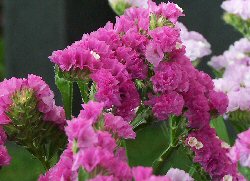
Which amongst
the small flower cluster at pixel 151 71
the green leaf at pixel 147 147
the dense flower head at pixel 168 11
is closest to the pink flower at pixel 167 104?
the small flower cluster at pixel 151 71

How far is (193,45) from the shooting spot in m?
1.33

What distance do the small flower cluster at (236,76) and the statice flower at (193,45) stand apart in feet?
0.13

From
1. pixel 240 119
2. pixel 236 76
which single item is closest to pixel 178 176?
pixel 240 119

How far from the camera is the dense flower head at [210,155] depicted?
92 centimetres

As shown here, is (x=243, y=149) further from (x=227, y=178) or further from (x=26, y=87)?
(x=26, y=87)

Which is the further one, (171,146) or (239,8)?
(239,8)

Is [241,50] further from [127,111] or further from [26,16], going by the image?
[26,16]

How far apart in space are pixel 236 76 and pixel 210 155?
0.32 m

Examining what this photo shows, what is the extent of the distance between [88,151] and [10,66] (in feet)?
10.7

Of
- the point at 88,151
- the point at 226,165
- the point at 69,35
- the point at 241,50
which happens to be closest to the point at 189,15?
the point at 69,35

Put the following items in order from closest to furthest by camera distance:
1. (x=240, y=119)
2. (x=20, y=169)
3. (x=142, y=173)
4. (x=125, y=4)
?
(x=142, y=173) → (x=240, y=119) → (x=125, y=4) → (x=20, y=169)

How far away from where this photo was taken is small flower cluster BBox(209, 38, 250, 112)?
3.65 ft

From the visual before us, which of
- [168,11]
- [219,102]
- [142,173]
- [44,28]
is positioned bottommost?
[142,173]

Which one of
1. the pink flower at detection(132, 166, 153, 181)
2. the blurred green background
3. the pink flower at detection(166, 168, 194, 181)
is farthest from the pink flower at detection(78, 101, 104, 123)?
the blurred green background
